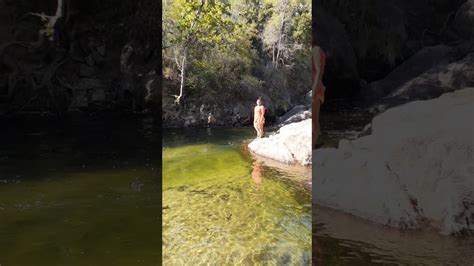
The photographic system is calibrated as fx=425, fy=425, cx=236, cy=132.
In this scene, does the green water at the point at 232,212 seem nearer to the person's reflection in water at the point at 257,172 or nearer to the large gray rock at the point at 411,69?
the person's reflection in water at the point at 257,172

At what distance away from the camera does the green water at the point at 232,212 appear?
146 inches

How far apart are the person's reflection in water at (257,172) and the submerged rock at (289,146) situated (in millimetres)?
373

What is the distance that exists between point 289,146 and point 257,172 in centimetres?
93

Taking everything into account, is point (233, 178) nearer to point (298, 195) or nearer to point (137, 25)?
point (298, 195)

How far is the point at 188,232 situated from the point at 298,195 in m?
1.50

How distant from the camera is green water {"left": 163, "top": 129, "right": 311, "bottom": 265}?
3701 millimetres

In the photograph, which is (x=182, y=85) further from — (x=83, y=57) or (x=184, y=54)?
(x=83, y=57)

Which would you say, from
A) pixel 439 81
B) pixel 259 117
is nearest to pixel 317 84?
pixel 439 81

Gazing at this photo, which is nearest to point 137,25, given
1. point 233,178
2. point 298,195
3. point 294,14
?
point 294,14

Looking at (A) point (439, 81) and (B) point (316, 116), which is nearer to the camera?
(A) point (439, 81)

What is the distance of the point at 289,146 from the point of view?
6.65m

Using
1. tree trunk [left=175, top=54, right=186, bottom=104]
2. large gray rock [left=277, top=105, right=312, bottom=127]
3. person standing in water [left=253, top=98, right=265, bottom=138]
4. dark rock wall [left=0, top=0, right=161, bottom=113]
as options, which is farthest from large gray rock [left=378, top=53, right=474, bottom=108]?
dark rock wall [left=0, top=0, right=161, bottom=113]

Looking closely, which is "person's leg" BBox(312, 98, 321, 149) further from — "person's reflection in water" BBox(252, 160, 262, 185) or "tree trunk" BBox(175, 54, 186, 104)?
"tree trunk" BBox(175, 54, 186, 104)

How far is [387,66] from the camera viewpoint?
152 inches
